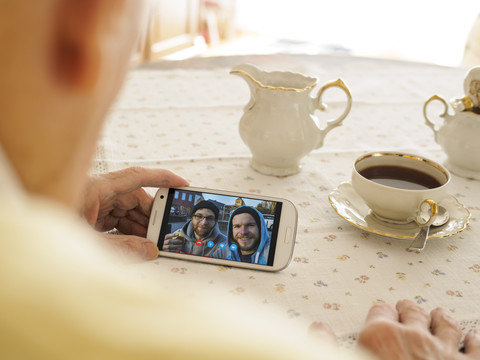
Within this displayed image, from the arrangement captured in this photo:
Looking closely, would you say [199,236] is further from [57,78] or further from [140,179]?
[57,78]

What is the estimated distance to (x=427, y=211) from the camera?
0.82 meters

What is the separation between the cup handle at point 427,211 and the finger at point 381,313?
0.68ft

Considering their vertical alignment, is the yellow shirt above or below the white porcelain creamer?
above

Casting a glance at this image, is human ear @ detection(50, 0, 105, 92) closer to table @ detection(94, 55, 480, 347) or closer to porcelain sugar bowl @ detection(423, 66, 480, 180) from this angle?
table @ detection(94, 55, 480, 347)

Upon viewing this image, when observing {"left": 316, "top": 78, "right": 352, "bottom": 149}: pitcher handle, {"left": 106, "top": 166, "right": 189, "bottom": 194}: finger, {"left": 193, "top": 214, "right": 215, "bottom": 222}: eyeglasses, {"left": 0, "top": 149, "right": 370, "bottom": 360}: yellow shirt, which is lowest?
{"left": 193, "top": 214, "right": 215, "bottom": 222}: eyeglasses

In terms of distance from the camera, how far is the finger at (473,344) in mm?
583

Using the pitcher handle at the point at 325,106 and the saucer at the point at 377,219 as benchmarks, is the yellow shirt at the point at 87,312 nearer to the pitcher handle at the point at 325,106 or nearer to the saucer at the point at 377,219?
the saucer at the point at 377,219

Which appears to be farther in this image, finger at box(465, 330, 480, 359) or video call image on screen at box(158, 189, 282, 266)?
video call image on screen at box(158, 189, 282, 266)

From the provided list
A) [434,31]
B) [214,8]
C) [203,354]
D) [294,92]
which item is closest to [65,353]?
[203,354]

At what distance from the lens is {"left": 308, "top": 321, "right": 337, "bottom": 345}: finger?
1.86 feet

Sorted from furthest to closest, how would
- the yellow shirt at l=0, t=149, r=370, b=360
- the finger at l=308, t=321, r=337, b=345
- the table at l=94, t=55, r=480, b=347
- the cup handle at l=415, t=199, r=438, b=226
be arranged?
the cup handle at l=415, t=199, r=438, b=226 → the table at l=94, t=55, r=480, b=347 → the finger at l=308, t=321, r=337, b=345 → the yellow shirt at l=0, t=149, r=370, b=360

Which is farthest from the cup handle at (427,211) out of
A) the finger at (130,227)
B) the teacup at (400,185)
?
the finger at (130,227)

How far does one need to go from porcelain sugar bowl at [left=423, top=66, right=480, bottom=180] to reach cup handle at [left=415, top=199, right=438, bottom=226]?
28 centimetres

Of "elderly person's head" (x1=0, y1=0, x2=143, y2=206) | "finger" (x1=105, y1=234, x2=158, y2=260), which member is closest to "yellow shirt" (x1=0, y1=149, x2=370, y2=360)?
"elderly person's head" (x1=0, y1=0, x2=143, y2=206)
